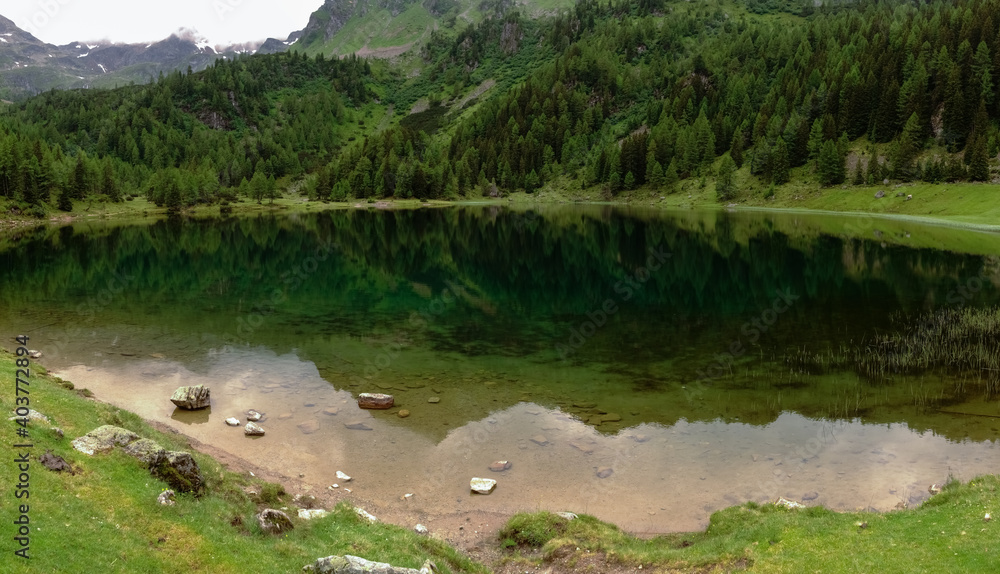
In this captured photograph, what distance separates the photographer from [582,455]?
77.7ft

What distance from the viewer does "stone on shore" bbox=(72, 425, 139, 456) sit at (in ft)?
50.6

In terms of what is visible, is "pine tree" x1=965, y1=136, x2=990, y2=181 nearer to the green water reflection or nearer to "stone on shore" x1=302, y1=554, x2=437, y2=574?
the green water reflection

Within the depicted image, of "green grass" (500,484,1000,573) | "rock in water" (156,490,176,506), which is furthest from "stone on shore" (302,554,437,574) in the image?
"green grass" (500,484,1000,573)

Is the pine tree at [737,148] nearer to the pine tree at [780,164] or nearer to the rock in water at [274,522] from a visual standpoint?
the pine tree at [780,164]

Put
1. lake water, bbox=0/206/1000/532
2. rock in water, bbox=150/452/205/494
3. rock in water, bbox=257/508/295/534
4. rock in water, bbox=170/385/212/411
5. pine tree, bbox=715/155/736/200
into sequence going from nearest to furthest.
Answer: rock in water, bbox=257/508/295/534 → rock in water, bbox=150/452/205/494 → lake water, bbox=0/206/1000/532 → rock in water, bbox=170/385/212/411 → pine tree, bbox=715/155/736/200

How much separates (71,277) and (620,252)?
7046cm

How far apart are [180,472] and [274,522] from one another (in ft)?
10.6

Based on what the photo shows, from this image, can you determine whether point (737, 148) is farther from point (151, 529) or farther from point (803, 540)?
point (151, 529)

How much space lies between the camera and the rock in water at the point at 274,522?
14705 mm

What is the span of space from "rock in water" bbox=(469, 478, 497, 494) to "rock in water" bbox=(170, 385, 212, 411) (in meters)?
16.3

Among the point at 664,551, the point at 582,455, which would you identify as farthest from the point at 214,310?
the point at 664,551

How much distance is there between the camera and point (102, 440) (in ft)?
53.0

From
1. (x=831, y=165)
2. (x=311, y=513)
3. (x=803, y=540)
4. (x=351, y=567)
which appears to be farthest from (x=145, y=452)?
(x=831, y=165)

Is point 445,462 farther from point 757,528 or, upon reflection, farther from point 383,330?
point 383,330
